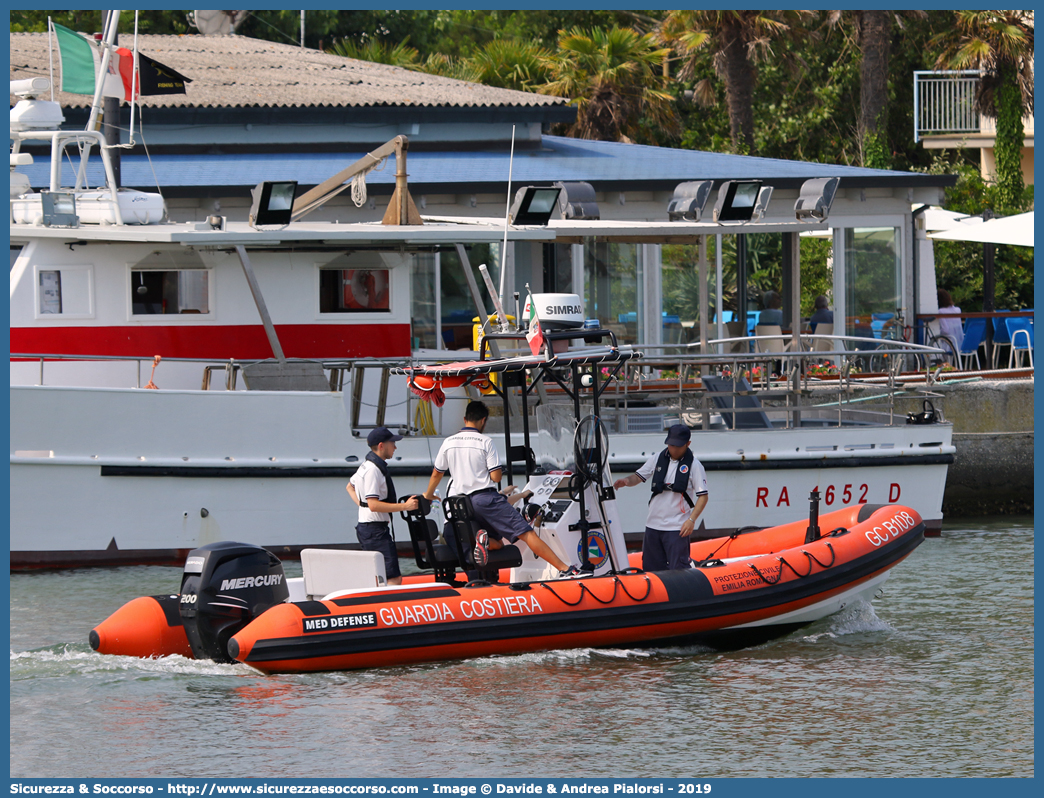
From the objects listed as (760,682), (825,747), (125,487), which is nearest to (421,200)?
(125,487)

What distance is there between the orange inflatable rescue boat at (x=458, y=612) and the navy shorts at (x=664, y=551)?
186mm

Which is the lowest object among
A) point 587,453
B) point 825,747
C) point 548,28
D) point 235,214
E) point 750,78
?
point 825,747

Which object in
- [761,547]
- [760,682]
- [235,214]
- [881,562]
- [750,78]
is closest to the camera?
[760,682]

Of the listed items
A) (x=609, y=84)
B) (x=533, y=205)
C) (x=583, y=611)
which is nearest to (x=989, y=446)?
(x=533, y=205)

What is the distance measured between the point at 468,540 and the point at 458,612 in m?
0.53

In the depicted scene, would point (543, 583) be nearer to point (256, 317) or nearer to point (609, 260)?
point (256, 317)

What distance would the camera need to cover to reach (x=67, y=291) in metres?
13.1

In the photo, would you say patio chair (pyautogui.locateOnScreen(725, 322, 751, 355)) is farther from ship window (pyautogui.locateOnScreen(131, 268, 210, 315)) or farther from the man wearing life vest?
the man wearing life vest

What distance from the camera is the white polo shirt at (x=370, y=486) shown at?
9234mm

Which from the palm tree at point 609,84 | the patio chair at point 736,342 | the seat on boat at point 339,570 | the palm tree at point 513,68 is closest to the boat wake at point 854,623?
the seat on boat at point 339,570

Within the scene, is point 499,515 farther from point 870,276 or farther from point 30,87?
point 870,276

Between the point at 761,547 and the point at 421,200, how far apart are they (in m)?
7.86

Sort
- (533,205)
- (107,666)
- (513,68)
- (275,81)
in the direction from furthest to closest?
(513,68) < (275,81) < (533,205) < (107,666)

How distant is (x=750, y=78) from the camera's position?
25.6 meters
